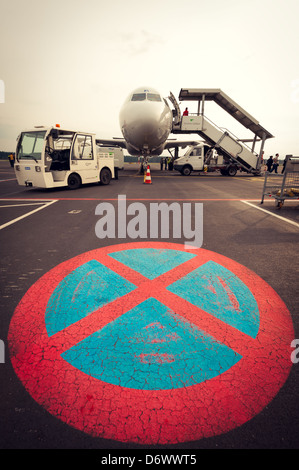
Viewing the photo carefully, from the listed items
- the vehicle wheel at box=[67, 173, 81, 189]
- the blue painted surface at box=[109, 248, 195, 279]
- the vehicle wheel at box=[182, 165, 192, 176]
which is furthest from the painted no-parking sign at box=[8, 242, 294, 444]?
the vehicle wheel at box=[182, 165, 192, 176]

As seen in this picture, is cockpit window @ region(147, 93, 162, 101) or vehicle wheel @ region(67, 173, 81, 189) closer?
vehicle wheel @ region(67, 173, 81, 189)

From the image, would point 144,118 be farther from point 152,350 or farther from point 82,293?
point 152,350

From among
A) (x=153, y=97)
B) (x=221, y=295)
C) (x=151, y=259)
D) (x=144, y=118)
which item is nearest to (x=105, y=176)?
(x=144, y=118)

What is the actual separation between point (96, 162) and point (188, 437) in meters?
11.7

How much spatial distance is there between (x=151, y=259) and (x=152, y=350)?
5.83 feet

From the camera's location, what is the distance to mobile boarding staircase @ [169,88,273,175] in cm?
1930

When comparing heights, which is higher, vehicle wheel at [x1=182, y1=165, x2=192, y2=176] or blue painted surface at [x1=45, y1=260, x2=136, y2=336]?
vehicle wheel at [x1=182, y1=165, x2=192, y2=176]

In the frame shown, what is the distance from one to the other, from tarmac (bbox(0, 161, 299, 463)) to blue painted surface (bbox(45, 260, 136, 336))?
0.02 m

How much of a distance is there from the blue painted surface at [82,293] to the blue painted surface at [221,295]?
0.72 metres

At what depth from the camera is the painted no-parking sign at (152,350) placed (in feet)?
4.52

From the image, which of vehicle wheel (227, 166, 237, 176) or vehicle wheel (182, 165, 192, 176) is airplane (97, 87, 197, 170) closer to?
vehicle wheel (182, 165, 192, 176)

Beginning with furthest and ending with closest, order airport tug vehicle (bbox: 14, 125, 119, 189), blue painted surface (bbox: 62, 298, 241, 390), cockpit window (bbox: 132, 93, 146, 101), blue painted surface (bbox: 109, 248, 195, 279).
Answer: cockpit window (bbox: 132, 93, 146, 101) < airport tug vehicle (bbox: 14, 125, 119, 189) < blue painted surface (bbox: 109, 248, 195, 279) < blue painted surface (bbox: 62, 298, 241, 390)

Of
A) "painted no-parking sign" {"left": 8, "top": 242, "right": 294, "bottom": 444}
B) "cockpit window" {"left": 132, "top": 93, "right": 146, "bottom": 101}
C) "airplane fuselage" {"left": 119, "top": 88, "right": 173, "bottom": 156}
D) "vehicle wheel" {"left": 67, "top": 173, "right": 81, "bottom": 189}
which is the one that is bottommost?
"painted no-parking sign" {"left": 8, "top": 242, "right": 294, "bottom": 444}

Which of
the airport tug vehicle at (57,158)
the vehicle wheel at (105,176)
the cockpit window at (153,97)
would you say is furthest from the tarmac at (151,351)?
the cockpit window at (153,97)
